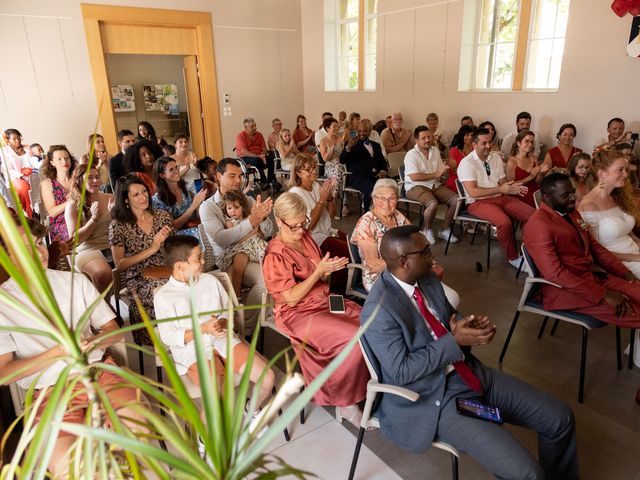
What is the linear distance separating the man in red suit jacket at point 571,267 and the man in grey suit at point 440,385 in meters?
0.88

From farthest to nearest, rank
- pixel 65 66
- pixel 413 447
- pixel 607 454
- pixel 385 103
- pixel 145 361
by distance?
1. pixel 385 103
2. pixel 65 66
3. pixel 145 361
4. pixel 607 454
5. pixel 413 447

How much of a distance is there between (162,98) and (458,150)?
7.34m

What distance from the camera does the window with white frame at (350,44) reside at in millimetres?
8828

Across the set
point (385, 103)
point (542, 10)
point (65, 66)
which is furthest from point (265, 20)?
point (542, 10)

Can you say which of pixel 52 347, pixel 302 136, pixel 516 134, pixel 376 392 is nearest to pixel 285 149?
pixel 302 136

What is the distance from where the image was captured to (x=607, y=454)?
221cm

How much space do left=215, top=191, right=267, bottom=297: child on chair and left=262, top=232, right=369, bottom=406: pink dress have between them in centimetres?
77

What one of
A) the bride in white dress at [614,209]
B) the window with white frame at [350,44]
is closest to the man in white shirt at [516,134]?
the bride in white dress at [614,209]

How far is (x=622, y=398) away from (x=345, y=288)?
1.82 m

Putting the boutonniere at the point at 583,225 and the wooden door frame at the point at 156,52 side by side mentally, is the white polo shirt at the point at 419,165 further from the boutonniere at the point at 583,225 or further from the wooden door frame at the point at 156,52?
the wooden door frame at the point at 156,52

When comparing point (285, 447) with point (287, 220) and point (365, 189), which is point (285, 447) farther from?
point (365, 189)

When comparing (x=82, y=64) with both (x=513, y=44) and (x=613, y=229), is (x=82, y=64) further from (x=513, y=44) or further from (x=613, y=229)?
(x=613, y=229)

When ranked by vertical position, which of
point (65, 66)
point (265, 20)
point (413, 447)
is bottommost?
point (413, 447)

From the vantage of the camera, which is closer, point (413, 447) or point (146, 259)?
point (413, 447)
